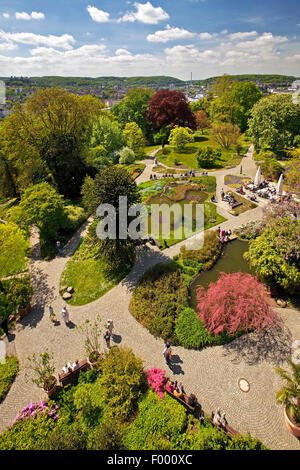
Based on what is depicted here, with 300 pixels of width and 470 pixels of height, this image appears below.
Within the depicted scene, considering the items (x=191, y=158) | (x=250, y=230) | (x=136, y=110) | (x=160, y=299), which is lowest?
(x=160, y=299)

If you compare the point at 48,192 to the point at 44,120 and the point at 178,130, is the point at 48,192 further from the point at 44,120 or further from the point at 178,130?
the point at 178,130

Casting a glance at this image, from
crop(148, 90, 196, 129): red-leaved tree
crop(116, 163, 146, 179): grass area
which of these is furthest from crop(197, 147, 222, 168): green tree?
crop(148, 90, 196, 129): red-leaved tree

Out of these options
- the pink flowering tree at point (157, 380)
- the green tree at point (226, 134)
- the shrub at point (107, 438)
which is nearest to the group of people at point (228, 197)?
the pink flowering tree at point (157, 380)

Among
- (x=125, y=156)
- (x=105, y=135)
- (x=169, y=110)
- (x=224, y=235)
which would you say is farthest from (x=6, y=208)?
(x=169, y=110)

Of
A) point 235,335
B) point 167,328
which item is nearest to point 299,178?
point 235,335

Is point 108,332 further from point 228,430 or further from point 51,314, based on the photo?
point 228,430

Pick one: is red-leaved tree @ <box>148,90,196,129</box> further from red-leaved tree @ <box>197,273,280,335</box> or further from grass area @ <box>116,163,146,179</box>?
red-leaved tree @ <box>197,273,280,335</box>
